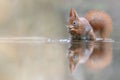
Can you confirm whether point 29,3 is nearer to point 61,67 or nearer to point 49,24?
point 49,24

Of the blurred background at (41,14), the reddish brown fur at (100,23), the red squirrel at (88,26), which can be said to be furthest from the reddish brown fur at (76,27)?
the blurred background at (41,14)

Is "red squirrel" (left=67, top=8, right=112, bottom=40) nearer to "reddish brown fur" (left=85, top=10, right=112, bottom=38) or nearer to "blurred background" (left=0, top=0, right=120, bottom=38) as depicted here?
"reddish brown fur" (left=85, top=10, right=112, bottom=38)

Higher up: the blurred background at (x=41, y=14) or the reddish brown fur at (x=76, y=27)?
the blurred background at (x=41, y=14)

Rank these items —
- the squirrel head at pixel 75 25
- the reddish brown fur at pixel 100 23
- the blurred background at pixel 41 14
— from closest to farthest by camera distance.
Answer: the squirrel head at pixel 75 25 < the reddish brown fur at pixel 100 23 < the blurred background at pixel 41 14

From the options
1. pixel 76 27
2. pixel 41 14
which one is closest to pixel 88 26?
pixel 76 27

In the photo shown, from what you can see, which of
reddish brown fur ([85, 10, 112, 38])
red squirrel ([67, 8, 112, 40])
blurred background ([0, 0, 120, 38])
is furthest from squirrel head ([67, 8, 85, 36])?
blurred background ([0, 0, 120, 38])

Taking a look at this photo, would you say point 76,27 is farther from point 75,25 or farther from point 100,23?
point 100,23

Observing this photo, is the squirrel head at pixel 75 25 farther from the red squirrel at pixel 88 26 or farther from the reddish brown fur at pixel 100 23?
the reddish brown fur at pixel 100 23

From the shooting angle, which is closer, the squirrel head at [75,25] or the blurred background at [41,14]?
the squirrel head at [75,25]

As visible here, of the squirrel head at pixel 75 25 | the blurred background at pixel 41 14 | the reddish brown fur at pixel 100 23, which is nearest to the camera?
the squirrel head at pixel 75 25
